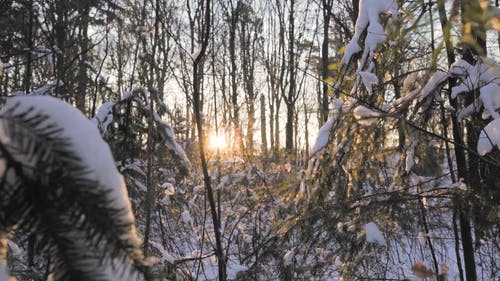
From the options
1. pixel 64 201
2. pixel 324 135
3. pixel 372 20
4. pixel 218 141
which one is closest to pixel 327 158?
pixel 324 135

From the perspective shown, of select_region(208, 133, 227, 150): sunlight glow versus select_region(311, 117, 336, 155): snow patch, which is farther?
select_region(208, 133, 227, 150): sunlight glow

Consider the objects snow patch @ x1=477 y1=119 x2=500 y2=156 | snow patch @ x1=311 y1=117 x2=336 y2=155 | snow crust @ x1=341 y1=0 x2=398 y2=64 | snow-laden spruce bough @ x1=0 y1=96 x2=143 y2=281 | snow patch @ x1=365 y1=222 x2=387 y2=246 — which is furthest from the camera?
snow patch @ x1=365 y1=222 x2=387 y2=246

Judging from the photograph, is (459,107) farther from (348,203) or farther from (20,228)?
(20,228)

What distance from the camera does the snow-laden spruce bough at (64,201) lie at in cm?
53

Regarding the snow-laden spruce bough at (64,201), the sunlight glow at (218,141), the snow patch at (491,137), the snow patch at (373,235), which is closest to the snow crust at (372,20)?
the snow patch at (491,137)

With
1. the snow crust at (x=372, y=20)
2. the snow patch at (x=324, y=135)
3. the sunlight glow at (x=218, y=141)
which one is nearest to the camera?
the snow crust at (x=372, y=20)

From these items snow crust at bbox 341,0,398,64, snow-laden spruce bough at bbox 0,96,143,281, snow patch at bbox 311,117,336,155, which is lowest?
snow-laden spruce bough at bbox 0,96,143,281

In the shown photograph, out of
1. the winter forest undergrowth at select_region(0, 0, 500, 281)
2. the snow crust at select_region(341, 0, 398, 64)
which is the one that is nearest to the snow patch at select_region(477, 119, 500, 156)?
the winter forest undergrowth at select_region(0, 0, 500, 281)

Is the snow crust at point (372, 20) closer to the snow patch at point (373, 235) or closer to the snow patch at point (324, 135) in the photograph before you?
the snow patch at point (324, 135)

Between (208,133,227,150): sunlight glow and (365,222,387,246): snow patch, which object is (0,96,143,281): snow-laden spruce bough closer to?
(365,222,387,246): snow patch

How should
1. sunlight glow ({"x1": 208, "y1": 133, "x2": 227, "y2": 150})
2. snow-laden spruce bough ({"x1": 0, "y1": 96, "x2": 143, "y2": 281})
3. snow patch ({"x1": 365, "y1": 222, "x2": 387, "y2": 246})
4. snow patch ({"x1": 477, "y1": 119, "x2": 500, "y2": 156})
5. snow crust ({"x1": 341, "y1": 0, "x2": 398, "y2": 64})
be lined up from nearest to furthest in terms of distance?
1. snow-laden spruce bough ({"x1": 0, "y1": 96, "x2": 143, "y2": 281})
2. snow patch ({"x1": 477, "y1": 119, "x2": 500, "y2": 156})
3. snow crust ({"x1": 341, "y1": 0, "x2": 398, "y2": 64})
4. snow patch ({"x1": 365, "y1": 222, "x2": 387, "y2": 246})
5. sunlight glow ({"x1": 208, "y1": 133, "x2": 227, "y2": 150})

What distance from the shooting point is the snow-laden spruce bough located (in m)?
0.53

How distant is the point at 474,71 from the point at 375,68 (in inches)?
20.7

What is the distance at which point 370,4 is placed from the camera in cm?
255
